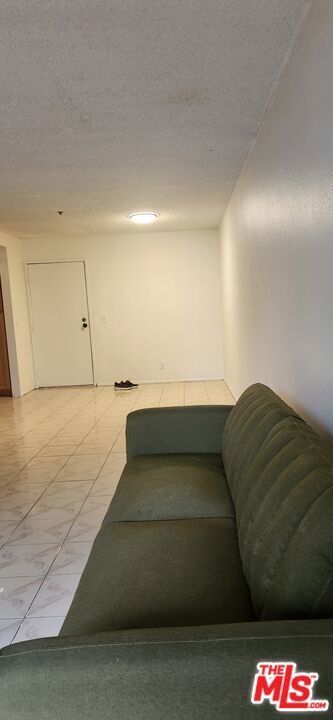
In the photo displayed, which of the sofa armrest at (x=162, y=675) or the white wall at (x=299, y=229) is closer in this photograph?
the sofa armrest at (x=162, y=675)

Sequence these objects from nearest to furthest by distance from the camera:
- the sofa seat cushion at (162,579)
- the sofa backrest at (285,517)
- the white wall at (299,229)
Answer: the sofa backrest at (285,517) → the sofa seat cushion at (162,579) → the white wall at (299,229)

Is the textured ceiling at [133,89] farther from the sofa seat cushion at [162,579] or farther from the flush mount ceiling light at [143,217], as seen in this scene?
the sofa seat cushion at [162,579]

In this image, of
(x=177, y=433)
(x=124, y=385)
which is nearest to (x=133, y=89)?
(x=177, y=433)

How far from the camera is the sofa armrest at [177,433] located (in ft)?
8.45

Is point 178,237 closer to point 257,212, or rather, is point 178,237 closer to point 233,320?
point 233,320

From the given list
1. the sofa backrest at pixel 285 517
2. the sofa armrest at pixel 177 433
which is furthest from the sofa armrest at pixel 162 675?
the sofa armrest at pixel 177 433

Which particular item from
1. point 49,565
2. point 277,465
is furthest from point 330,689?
point 49,565

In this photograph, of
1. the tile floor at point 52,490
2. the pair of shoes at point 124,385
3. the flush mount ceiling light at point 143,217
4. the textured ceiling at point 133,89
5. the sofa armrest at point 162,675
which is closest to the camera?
the sofa armrest at point 162,675

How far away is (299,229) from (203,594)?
157 centimetres

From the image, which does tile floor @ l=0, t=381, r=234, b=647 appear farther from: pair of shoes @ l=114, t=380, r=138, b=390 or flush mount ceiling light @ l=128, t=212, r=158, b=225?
flush mount ceiling light @ l=128, t=212, r=158, b=225

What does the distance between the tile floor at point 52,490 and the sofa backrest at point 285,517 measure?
1010 mm

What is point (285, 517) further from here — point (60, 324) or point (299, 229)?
point (60, 324)

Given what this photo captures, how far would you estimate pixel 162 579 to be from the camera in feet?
4.45

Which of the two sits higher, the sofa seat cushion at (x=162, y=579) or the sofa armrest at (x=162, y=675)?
the sofa armrest at (x=162, y=675)
